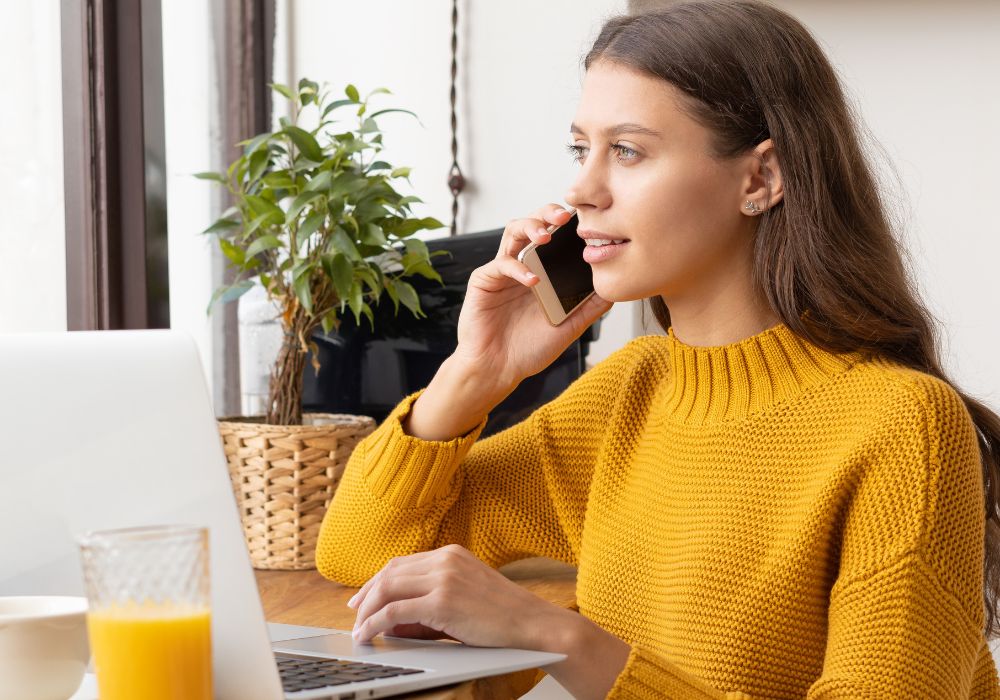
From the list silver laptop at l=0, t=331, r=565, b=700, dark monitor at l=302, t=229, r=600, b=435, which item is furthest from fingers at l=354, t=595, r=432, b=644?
dark monitor at l=302, t=229, r=600, b=435

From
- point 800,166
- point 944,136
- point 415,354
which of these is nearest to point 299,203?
point 415,354

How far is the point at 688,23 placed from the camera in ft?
3.43

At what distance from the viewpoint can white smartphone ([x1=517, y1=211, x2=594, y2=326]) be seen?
3.89 ft

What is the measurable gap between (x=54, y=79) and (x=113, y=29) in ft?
0.43

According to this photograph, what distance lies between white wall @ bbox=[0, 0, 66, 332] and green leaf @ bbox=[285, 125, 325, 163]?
1.19 feet

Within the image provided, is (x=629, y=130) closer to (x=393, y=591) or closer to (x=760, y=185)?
(x=760, y=185)

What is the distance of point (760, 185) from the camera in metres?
1.05

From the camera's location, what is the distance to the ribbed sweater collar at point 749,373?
102 centimetres

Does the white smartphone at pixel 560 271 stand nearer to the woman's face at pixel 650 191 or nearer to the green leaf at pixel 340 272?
the woman's face at pixel 650 191

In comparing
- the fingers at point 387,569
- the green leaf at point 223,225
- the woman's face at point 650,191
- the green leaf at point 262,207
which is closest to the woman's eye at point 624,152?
the woman's face at point 650,191

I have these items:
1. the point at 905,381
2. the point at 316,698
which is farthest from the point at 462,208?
the point at 316,698

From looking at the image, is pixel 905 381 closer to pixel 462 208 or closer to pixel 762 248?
pixel 762 248

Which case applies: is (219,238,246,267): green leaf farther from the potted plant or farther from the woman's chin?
the woman's chin

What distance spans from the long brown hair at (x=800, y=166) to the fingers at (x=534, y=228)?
0.58ft
